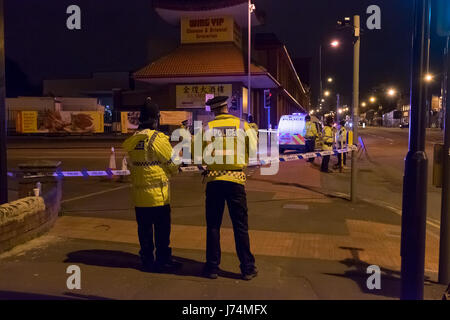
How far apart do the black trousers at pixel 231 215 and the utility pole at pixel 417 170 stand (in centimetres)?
174

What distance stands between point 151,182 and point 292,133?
58.7 feet

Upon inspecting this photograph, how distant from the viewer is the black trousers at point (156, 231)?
17.2 ft

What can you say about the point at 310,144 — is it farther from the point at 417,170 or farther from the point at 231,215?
the point at 417,170

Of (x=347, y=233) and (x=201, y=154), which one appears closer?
(x=201, y=154)

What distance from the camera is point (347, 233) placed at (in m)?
7.41

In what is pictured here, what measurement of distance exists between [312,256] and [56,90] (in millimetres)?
53140

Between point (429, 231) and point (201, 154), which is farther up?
point (201, 154)

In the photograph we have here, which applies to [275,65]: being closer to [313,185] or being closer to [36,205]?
[313,185]

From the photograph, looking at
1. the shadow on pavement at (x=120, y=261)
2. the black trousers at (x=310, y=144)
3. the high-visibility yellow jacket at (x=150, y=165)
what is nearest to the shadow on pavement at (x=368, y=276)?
the shadow on pavement at (x=120, y=261)

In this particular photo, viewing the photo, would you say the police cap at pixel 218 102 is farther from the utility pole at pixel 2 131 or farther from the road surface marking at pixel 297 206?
the road surface marking at pixel 297 206

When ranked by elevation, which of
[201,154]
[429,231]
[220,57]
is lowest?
[429,231]

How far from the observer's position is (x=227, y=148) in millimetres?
5031
